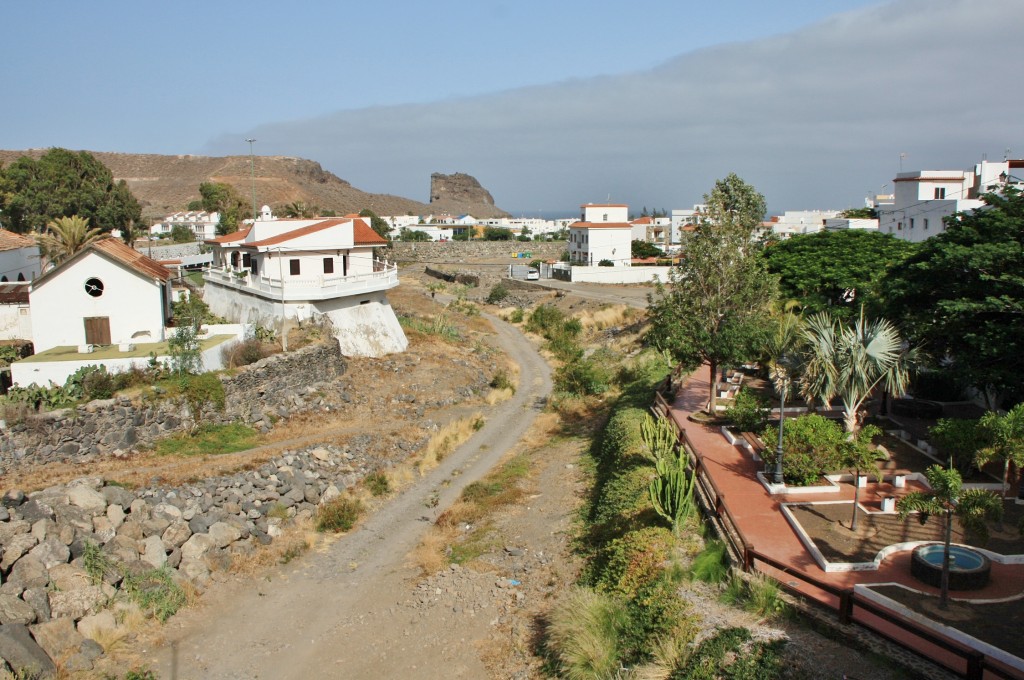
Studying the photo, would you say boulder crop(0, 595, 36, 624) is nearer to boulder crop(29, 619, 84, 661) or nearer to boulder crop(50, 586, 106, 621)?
boulder crop(29, 619, 84, 661)

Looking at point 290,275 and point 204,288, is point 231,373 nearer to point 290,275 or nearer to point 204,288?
point 290,275

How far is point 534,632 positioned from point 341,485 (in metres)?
8.75

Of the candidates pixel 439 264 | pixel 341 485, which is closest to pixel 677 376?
pixel 341 485

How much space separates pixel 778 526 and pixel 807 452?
2580 mm

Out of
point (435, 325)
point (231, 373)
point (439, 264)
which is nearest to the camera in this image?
Answer: point (231, 373)

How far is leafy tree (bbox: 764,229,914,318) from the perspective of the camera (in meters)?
26.3

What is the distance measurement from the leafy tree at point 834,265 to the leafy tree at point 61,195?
43472mm

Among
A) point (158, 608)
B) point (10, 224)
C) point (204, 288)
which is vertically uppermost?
point (10, 224)

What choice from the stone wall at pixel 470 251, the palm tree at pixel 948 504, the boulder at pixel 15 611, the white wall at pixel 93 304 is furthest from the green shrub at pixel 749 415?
the stone wall at pixel 470 251

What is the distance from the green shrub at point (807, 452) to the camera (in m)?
14.8

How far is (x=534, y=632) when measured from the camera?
1284 cm

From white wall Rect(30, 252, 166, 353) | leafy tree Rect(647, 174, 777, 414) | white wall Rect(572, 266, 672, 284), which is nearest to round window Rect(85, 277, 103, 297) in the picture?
white wall Rect(30, 252, 166, 353)

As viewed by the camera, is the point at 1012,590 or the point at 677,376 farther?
the point at 677,376

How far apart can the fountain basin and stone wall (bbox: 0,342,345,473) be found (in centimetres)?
1749
